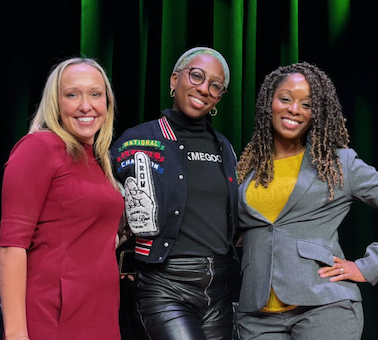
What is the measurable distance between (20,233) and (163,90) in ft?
4.60

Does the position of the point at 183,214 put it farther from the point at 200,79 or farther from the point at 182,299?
the point at 200,79

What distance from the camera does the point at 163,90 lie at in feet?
8.37

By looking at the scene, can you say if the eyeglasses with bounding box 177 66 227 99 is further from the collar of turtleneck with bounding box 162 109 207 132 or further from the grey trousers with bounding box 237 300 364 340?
the grey trousers with bounding box 237 300 364 340

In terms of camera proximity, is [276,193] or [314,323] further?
[276,193]

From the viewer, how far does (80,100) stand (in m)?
1.50

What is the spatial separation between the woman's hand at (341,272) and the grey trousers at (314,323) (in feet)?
0.27

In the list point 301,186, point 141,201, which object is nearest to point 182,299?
point 141,201

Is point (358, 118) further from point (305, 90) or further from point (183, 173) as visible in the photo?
point (183, 173)

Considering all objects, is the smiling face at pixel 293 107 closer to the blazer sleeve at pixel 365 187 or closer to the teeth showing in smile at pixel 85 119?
the blazer sleeve at pixel 365 187

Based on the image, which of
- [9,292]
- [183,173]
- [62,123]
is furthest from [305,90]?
[9,292]

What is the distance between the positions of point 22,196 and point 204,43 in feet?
5.22

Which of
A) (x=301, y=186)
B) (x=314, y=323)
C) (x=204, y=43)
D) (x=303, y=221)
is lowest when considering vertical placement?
(x=314, y=323)

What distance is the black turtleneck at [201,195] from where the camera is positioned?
1729mm

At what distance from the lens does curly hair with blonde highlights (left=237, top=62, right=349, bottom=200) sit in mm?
1778
